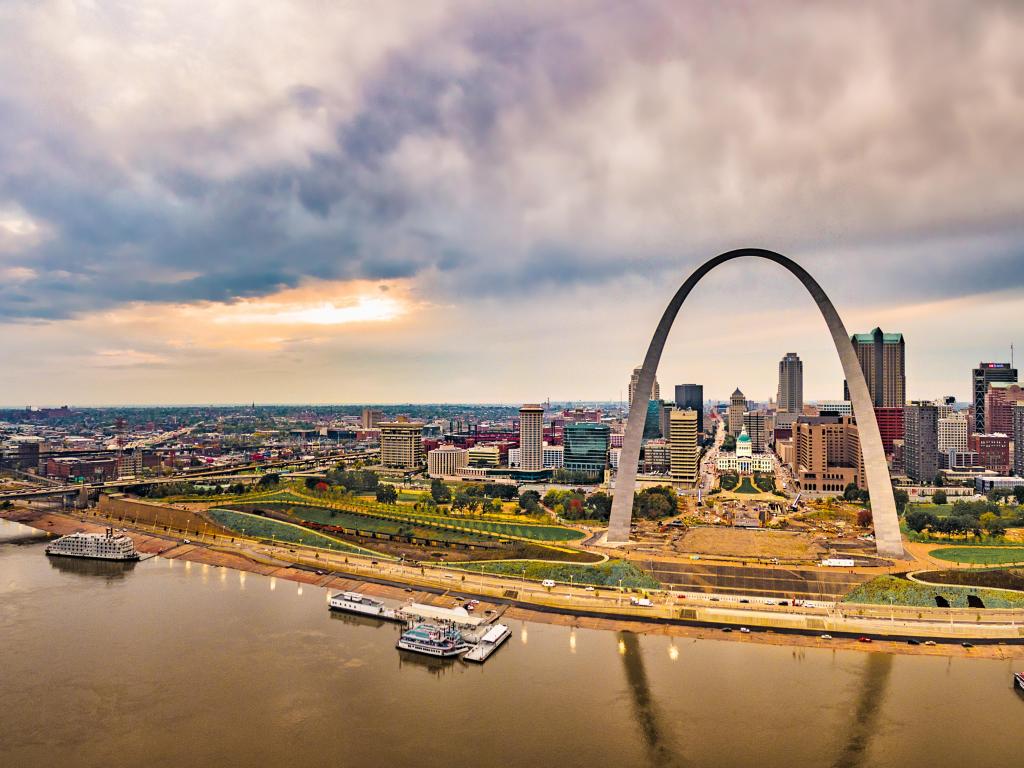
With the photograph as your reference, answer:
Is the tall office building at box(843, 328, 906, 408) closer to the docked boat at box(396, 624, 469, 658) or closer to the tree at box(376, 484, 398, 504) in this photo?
the tree at box(376, 484, 398, 504)

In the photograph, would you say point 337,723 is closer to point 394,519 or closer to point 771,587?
point 771,587

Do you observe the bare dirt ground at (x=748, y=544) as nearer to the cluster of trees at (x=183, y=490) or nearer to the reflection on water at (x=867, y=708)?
the reflection on water at (x=867, y=708)

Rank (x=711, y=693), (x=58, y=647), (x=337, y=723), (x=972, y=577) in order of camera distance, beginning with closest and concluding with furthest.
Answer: (x=337, y=723) < (x=711, y=693) < (x=58, y=647) < (x=972, y=577)

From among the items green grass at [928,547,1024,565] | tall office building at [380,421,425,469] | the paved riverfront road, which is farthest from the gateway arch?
tall office building at [380,421,425,469]

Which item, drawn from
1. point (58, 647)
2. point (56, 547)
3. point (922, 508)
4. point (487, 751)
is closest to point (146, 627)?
point (58, 647)

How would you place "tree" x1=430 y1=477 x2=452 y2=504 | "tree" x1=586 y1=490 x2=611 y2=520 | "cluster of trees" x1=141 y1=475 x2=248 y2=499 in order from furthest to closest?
"cluster of trees" x1=141 y1=475 x2=248 y2=499, "tree" x1=430 y1=477 x2=452 y2=504, "tree" x1=586 y1=490 x2=611 y2=520

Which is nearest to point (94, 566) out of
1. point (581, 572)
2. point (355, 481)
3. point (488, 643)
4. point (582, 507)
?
point (488, 643)
